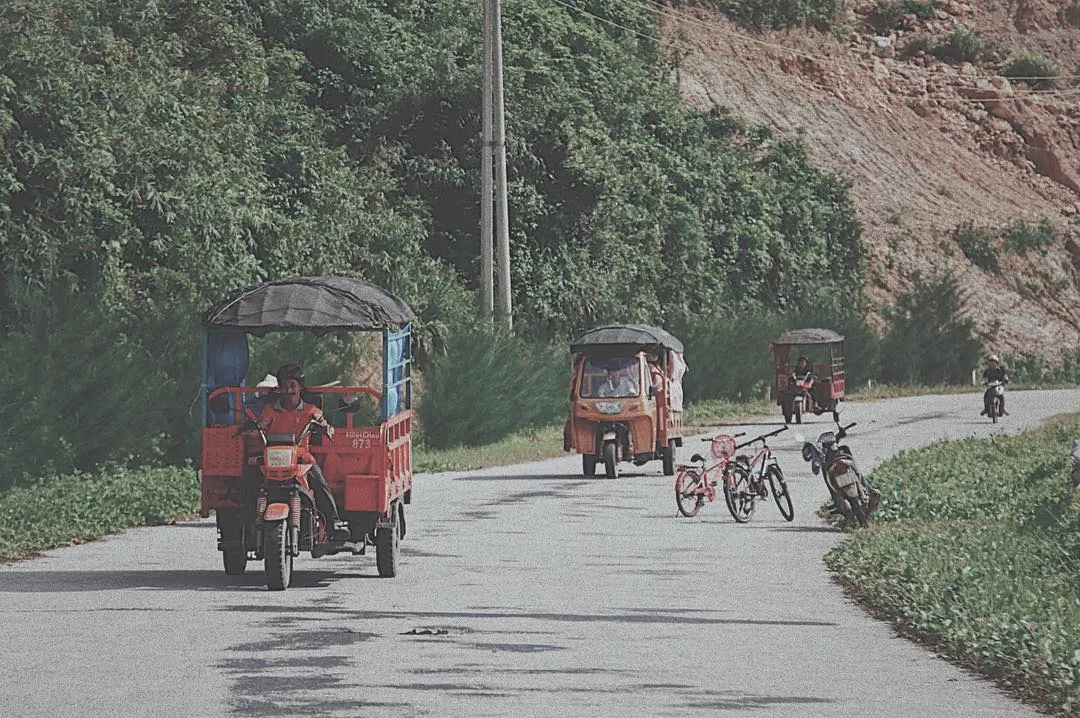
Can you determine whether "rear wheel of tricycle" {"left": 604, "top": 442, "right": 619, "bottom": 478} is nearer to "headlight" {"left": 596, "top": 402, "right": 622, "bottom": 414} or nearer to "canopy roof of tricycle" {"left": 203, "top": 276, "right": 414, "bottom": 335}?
"headlight" {"left": 596, "top": 402, "right": 622, "bottom": 414}

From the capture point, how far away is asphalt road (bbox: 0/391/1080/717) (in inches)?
425

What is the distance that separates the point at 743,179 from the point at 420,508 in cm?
4755

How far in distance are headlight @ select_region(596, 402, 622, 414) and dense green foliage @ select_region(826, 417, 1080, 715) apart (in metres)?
4.72

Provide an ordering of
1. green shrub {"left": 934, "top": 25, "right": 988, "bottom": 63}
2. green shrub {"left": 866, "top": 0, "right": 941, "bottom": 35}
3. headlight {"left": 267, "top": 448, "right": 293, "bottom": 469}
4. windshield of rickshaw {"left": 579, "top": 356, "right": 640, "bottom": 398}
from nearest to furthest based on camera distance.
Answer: headlight {"left": 267, "top": 448, "right": 293, "bottom": 469} → windshield of rickshaw {"left": 579, "top": 356, "right": 640, "bottom": 398} → green shrub {"left": 934, "top": 25, "right": 988, "bottom": 63} → green shrub {"left": 866, "top": 0, "right": 941, "bottom": 35}

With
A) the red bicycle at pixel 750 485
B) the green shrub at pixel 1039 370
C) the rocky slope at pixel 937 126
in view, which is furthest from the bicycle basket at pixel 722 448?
the green shrub at pixel 1039 370

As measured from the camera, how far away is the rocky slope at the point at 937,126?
280ft

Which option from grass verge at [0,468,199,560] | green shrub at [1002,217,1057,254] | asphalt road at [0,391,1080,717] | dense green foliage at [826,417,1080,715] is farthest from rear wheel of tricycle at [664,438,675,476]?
green shrub at [1002,217,1057,254]

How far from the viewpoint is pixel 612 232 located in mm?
57375

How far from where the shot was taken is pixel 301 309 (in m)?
17.8

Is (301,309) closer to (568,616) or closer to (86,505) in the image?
(568,616)

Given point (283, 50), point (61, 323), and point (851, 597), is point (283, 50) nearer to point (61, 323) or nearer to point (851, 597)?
point (61, 323)

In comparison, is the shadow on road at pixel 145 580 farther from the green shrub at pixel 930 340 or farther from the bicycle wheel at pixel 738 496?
the green shrub at pixel 930 340

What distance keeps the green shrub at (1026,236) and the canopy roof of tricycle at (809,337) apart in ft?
103

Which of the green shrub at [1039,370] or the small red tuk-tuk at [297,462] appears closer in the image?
the small red tuk-tuk at [297,462]
